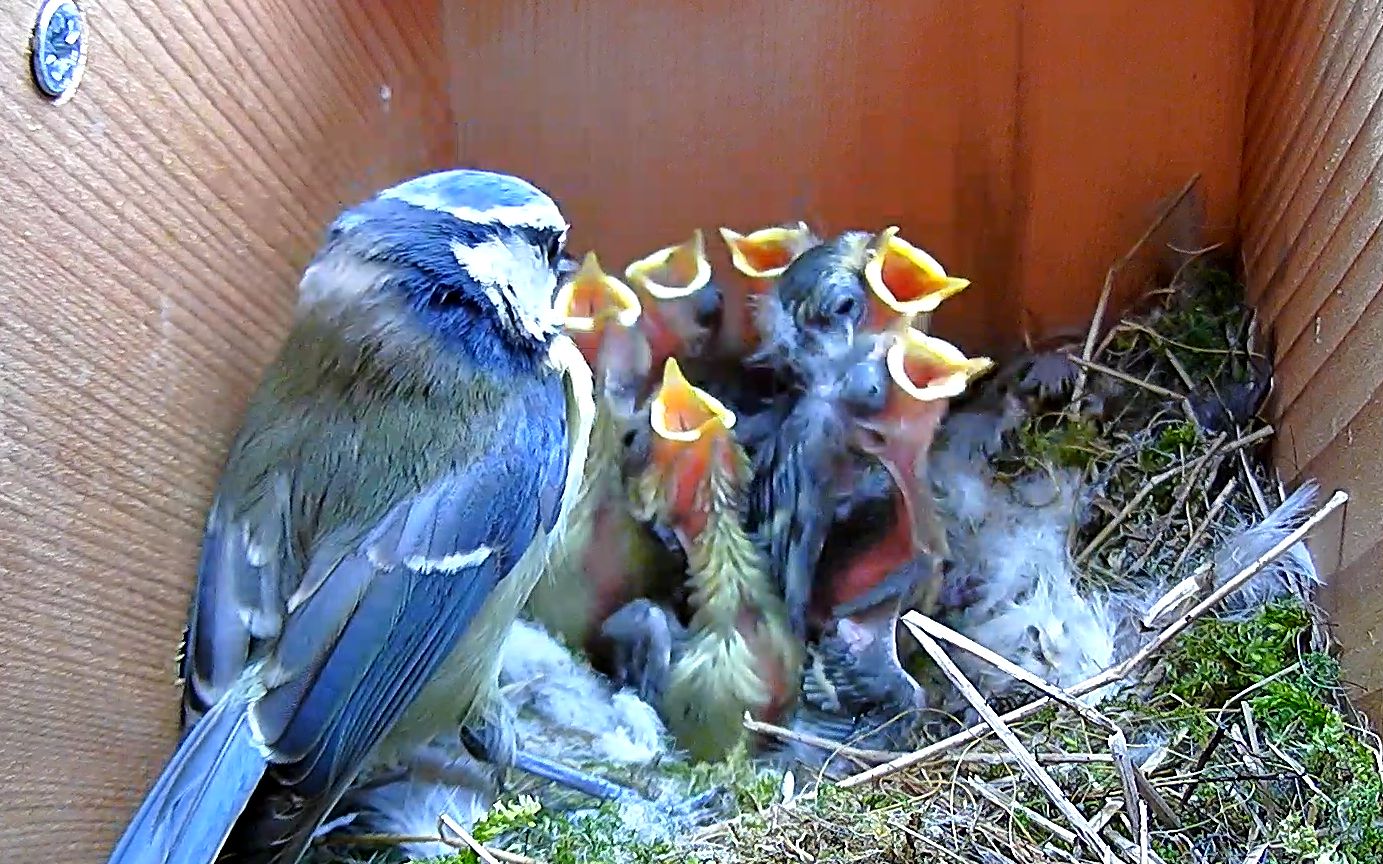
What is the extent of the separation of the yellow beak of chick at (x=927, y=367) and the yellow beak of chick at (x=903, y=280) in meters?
0.03

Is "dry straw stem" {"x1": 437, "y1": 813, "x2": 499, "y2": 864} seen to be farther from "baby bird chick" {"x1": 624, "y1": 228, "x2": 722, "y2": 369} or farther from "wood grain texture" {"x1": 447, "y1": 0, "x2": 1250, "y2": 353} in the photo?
"wood grain texture" {"x1": 447, "y1": 0, "x2": 1250, "y2": 353}

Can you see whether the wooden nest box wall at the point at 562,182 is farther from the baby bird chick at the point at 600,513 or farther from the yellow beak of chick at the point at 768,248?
the baby bird chick at the point at 600,513

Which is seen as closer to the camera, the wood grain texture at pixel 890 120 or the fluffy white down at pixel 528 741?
the fluffy white down at pixel 528 741

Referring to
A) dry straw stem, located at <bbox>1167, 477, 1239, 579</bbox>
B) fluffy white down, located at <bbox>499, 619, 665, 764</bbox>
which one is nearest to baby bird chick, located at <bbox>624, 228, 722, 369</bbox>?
fluffy white down, located at <bbox>499, 619, 665, 764</bbox>

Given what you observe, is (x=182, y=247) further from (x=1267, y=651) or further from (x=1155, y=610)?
(x=1267, y=651)

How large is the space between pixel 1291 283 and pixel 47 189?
1102mm

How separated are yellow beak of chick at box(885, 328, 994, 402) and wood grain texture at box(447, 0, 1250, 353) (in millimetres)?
275

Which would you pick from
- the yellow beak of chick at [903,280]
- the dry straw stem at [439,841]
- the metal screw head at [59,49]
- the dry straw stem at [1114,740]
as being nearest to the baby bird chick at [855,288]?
the yellow beak of chick at [903,280]

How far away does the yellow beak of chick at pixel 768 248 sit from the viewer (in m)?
1.45

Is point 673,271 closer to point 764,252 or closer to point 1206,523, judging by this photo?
point 764,252

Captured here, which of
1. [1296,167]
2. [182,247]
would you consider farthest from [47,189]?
[1296,167]

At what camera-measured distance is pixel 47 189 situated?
0.88 m

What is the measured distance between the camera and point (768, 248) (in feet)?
4.79

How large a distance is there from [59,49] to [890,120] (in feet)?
2.85
